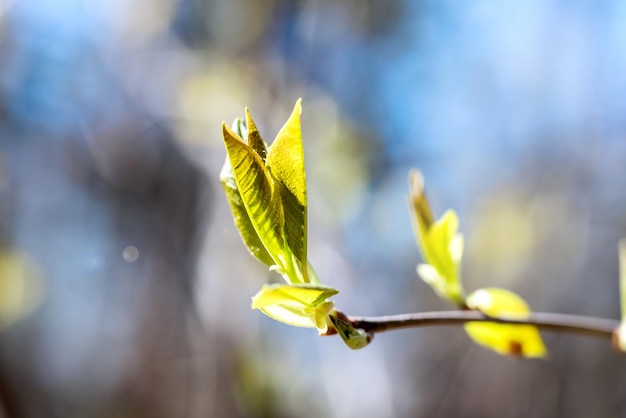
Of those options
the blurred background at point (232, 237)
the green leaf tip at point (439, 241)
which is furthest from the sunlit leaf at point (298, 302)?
the blurred background at point (232, 237)

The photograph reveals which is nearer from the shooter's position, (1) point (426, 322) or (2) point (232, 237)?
(1) point (426, 322)

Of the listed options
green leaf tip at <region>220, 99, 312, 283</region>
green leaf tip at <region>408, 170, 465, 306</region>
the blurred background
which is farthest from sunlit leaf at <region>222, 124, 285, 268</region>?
the blurred background

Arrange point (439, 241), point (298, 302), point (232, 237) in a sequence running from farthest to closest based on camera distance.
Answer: point (232, 237) < point (439, 241) < point (298, 302)

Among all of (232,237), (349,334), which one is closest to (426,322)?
(349,334)

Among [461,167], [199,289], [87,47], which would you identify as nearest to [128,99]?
[87,47]

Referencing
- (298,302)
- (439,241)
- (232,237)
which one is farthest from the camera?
(232,237)

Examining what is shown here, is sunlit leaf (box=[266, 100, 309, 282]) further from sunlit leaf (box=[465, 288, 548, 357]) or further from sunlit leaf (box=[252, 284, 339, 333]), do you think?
sunlit leaf (box=[465, 288, 548, 357])

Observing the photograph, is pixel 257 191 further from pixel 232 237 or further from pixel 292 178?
pixel 232 237
